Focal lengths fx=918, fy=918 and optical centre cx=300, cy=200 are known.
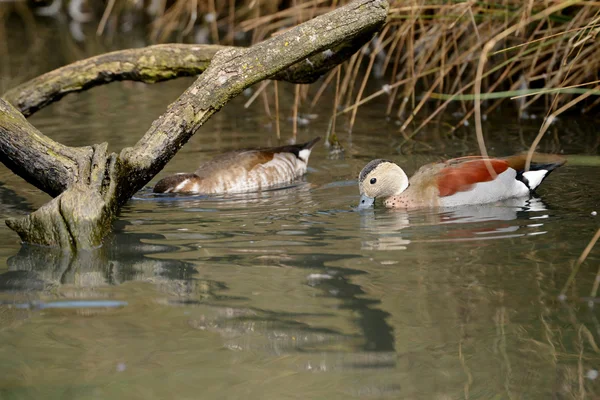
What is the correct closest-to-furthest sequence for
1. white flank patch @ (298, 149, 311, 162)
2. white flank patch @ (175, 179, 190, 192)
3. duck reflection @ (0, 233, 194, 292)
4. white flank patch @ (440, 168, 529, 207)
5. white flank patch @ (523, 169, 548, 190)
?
Result: duck reflection @ (0, 233, 194, 292) → white flank patch @ (440, 168, 529, 207) → white flank patch @ (523, 169, 548, 190) → white flank patch @ (175, 179, 190, 192) → white flank patch @ (298, 149, 311, 162)

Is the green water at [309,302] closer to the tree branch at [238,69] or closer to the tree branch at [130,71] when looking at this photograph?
the tree branch at [238,69]

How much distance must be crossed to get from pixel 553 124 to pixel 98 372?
6880 mm

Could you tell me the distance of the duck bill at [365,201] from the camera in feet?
22.5

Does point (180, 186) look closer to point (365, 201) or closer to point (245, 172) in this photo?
point (245, 172)

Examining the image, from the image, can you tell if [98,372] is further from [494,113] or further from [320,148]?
[494,113]

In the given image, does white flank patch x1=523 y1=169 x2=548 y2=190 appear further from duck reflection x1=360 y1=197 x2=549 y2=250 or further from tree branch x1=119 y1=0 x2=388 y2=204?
tree branch x1=119 y1=0 x2=388 y2=204

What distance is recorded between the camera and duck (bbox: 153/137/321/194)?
25.6 feet

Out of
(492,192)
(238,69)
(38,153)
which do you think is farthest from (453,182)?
(38,153)

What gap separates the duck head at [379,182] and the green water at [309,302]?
14cm

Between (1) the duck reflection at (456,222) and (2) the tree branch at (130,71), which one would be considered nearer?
(1) the duck reflection at (456,222)

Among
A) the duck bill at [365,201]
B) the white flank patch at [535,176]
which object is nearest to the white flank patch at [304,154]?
the duck bill at [365,201]

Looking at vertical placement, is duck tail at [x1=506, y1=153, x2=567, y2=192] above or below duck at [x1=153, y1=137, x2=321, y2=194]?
below

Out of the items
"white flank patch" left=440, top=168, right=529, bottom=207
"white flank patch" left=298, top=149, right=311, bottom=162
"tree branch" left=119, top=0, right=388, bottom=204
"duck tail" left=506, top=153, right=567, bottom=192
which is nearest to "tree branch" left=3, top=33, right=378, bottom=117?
"tree branch" left=119, top=0, right=388, bottom=204

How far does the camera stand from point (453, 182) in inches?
267
